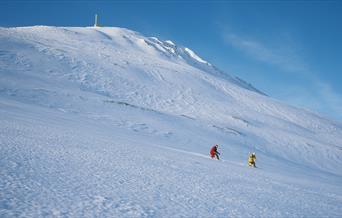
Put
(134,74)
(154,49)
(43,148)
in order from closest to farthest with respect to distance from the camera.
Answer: (43,148) → (134,74) → (154,49)

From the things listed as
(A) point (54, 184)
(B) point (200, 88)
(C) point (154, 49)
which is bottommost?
(A) point (54, 184)

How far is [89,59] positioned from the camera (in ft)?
193

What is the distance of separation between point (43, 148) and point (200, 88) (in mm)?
50568

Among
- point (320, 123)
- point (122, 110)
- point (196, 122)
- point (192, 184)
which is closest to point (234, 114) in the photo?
point (196, 122)

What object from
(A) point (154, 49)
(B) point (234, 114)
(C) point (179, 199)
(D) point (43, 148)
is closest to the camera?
(C) point (179, 199)

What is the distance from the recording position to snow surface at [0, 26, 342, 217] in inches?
291

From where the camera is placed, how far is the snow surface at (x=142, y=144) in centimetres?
739

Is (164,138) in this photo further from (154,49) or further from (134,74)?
(154,49)

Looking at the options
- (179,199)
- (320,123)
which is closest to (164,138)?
(179,199)

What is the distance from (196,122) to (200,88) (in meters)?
22.7

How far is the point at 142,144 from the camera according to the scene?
19750 millimetres

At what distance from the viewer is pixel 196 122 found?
127 ft

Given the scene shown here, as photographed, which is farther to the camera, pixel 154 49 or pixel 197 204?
pixel 154 49

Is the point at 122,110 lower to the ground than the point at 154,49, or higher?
lower
